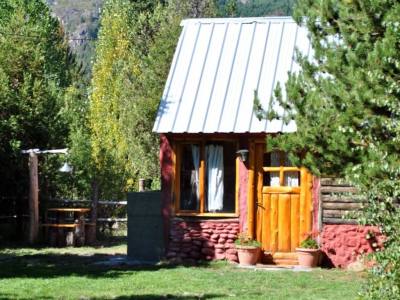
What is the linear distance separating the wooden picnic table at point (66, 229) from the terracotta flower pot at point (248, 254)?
A: 17.9ft

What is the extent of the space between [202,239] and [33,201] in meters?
5.60

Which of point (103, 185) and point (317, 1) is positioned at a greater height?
point (317, 1)

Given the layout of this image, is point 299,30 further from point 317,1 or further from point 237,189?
point 317,1

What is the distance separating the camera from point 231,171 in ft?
50.5

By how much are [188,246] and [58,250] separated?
3869 millimetres

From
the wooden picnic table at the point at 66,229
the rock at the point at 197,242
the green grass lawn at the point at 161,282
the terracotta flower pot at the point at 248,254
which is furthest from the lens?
the wooden picnic table at the point at 66,229

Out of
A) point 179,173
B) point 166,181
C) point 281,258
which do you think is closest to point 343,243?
point 281,258

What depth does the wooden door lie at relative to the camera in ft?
48.4

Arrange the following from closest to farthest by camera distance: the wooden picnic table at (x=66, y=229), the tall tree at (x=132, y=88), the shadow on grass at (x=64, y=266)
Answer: the shadow on grass at (x=64, y=266), the wooden picnic table at (x=66, y=229), the tall tree at (x=132, y=88)

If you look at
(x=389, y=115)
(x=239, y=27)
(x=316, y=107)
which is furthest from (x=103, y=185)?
(x=389, y=115)

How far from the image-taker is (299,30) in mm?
16625

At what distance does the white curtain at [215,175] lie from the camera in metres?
15.3

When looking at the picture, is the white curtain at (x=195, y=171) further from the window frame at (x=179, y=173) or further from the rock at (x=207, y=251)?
the rock at (x=207, y=251)

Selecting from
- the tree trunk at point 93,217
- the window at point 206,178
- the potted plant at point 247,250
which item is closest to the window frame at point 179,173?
the window at point 206,178
